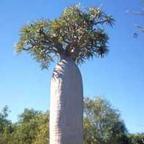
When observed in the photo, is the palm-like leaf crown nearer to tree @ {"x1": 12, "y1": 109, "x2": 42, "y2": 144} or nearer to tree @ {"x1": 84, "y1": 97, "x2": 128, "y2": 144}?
tree @ {"x1": 84, "y1": 97, "x2": 128, "y2": 144}

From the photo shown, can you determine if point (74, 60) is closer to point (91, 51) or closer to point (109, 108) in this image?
point (91, 51)

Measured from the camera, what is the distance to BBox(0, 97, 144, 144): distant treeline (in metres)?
28.6

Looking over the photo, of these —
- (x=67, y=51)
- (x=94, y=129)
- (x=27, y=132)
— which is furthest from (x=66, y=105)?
(x=27, y=132)

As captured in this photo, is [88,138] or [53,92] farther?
[88,138]

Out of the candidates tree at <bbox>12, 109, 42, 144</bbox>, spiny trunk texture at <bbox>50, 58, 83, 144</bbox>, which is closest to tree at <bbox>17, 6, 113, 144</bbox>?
spiny trunk texture at <bbox>50, 58, 83, 144</bbox>

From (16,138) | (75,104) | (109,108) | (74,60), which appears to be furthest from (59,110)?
(16,138)

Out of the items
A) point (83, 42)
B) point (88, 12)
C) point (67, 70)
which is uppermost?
point (88, 12)

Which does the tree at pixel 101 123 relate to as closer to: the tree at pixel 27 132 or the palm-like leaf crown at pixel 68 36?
the tree at pixel 27 132

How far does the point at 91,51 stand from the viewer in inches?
420

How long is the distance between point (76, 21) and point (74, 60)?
88 centimetres

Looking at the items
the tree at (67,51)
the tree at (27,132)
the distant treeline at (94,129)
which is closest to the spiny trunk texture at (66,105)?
the tree at (67,51)

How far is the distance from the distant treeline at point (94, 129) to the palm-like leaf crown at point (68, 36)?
17.0 metres

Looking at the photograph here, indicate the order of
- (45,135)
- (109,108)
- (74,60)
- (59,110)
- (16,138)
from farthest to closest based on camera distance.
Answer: (16,138) < (109,108) < (45,135) < (74,60) < (59,110)

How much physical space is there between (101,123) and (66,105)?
74.4 ft
